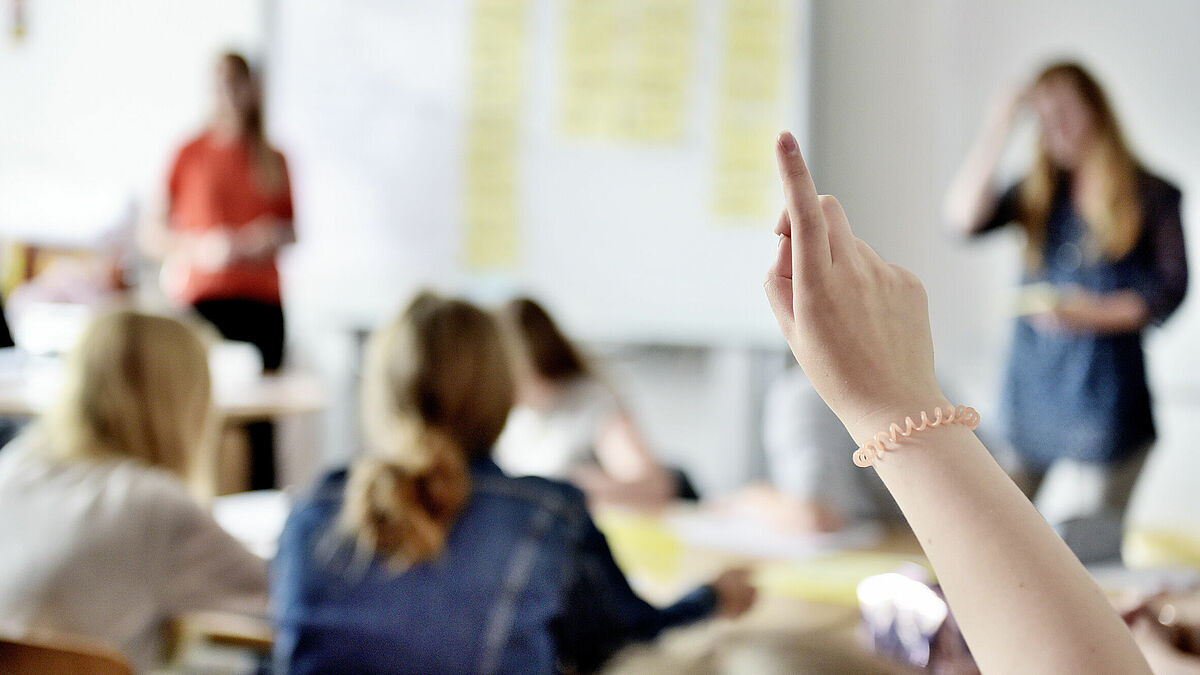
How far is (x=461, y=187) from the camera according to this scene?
3789 millimetres

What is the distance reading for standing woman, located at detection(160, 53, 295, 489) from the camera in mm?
3303

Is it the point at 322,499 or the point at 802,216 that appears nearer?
the point at 802,216

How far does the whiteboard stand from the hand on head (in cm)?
289

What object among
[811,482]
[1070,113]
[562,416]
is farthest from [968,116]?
[811,482]

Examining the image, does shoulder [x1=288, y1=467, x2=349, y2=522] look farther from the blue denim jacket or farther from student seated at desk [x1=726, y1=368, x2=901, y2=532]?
student seated at desk [x1=726, y1=368, x2=901, y2=532]

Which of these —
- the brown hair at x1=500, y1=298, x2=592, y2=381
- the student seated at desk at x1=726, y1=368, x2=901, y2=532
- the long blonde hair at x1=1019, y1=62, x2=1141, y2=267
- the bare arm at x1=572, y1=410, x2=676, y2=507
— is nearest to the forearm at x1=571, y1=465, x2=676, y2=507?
the bare arm at x1=572, y1=410, x2=676, y2=507

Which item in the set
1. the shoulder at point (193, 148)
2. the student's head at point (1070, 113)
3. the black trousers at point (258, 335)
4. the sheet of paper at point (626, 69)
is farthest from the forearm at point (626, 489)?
the shoulder at point (193, 148)

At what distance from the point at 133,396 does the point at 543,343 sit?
1085 millimetres

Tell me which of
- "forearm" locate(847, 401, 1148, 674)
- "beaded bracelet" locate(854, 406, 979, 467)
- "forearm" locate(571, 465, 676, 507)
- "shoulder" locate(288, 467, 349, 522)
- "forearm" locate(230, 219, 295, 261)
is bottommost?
"forearm" locate(571, 465, 676, 507)

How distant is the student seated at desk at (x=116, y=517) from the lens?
134cm

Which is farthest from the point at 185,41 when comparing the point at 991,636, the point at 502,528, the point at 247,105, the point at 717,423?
the point at 991,636

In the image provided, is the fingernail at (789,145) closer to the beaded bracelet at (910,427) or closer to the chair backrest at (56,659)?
the beaded bracelet at (910,427)

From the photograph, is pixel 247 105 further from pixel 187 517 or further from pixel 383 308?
pixel 187 517

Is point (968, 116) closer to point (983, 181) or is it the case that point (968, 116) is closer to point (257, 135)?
point (983, 181)
